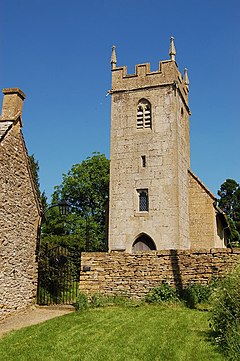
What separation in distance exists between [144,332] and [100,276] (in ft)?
15.4

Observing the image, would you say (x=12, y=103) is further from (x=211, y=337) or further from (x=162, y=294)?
(x=211, y=337)

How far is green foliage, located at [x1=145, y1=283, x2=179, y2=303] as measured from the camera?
1262 centimetres

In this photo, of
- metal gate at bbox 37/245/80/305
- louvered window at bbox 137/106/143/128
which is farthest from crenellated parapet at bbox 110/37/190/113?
metal gate at bbox 37/245/80/305

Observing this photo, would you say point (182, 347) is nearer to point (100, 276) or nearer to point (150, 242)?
point (100, 276)

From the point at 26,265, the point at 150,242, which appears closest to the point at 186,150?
the point at 150,242

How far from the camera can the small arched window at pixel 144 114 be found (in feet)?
73.2

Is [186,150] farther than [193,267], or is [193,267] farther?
[186,150]

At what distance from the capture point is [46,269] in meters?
15.5

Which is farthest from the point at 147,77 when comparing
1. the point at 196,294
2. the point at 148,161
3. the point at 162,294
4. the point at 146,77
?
the point at 196,294

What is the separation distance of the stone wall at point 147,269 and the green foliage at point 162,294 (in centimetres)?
19

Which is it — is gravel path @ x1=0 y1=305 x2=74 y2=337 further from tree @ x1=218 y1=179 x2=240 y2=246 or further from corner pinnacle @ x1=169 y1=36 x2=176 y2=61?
tree @ x1=218 y1=179 x2=240 y2=246

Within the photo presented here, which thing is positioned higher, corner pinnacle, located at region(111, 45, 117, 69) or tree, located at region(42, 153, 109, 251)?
corner pinnacle, located at region(111, 45, 117, 69)

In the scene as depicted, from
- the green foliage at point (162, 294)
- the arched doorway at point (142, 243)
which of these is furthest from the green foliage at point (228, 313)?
the arched doorway at point (142, 243)

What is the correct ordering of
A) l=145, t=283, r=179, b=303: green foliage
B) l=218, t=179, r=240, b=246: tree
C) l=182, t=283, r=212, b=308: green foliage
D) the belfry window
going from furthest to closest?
l=218, t=179, r=240, b=246: tree → the belfry window → l=145, t=283, r=179, b=303: green foliage → l=182, t=283, r=212, b=308: green foliage
